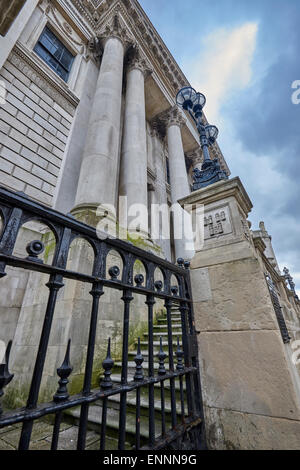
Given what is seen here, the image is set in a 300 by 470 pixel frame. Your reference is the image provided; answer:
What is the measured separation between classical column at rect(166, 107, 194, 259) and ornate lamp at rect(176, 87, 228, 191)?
4428 millimetres

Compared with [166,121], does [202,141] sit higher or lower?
lower

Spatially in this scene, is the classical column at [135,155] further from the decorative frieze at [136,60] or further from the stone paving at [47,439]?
the stone paving at [47,439]

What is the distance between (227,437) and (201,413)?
0.24m

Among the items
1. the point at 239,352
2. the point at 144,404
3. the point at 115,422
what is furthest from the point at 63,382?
the point at 144,404

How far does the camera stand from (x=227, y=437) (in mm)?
1685

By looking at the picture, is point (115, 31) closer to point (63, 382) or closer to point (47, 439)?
point (63, 382)

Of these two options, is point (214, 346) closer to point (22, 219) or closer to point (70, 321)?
point (22, 219)

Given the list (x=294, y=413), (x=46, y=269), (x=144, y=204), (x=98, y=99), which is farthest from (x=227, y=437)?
(x=98, y=99)


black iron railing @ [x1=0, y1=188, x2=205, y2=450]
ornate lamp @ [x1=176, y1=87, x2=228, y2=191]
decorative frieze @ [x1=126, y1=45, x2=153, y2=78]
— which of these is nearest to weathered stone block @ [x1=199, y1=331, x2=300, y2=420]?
black iron railing @ [x1=0, y1=188, x2=205, y2=450]

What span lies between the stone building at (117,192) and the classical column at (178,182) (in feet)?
0.27

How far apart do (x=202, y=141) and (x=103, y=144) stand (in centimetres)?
333

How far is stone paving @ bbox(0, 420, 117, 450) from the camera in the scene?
6.25ft

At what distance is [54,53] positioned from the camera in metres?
8.04

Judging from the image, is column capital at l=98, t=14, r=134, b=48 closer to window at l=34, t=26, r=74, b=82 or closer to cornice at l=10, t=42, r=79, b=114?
window at l=34, t=26, r=74, b=82
